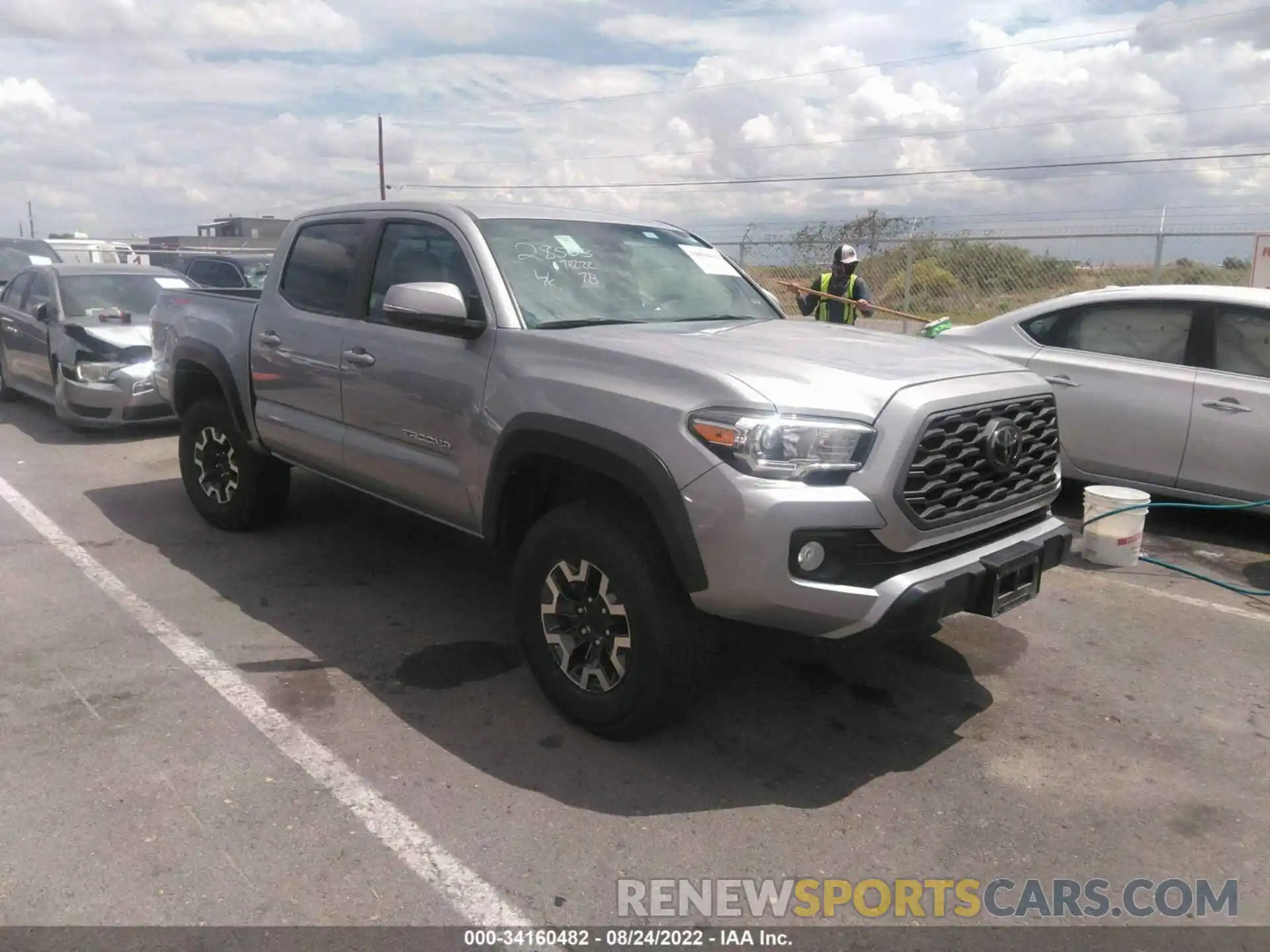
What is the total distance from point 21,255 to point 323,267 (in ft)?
52.7

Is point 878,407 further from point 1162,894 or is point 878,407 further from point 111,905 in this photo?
point 111,905

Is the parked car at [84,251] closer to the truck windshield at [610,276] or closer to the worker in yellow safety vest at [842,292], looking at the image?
the worker in yellow safety vest at [842,292]

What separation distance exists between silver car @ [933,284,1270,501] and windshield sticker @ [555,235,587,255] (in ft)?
12.4

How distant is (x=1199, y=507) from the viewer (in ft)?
19.5

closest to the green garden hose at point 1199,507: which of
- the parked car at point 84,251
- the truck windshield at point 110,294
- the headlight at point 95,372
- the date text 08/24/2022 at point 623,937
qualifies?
the date text 08/24/2022 at point 623,937

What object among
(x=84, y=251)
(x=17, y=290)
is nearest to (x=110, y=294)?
(x=17, y=290)

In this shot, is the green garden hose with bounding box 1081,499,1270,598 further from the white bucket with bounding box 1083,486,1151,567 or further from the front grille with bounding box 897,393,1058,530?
the front grille with bounding box 897,393,1058,530

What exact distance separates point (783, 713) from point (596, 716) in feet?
2.68

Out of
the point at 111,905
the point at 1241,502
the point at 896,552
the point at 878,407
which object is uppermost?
the point at 878,407

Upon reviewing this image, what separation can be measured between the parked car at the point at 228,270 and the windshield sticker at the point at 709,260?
987cm

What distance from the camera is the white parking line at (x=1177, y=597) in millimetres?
5043

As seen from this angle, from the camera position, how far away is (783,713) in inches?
155

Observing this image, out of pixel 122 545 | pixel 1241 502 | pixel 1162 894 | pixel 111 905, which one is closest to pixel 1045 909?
pixel 1162 894

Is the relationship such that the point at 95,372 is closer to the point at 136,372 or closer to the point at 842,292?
the point at 136,372
